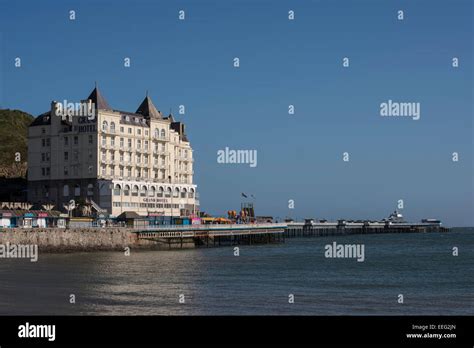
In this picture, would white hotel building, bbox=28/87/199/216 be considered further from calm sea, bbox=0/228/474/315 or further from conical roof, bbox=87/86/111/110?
calm sea, bbox=0/228/474/315

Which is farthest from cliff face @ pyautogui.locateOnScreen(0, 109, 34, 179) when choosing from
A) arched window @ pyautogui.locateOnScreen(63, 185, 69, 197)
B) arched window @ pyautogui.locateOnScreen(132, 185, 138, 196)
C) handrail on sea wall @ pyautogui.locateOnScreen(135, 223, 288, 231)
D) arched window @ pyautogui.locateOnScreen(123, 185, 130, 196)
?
handrail on sea wall @ pyautogui.locateOnScreen(135, 223, 288, 231)

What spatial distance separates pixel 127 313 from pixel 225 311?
4542mm

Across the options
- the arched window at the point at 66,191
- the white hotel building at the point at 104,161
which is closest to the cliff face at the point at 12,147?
the white hotel building at the point at 104,161

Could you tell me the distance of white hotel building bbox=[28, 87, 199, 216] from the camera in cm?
10600

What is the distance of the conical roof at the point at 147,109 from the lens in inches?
4715

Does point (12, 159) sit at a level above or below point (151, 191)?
above

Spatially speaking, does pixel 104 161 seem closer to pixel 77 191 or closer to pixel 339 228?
pixel 77 191

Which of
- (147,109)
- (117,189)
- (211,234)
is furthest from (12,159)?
(211,234)

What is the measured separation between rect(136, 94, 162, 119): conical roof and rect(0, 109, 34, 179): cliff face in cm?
2119

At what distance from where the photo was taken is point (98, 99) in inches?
4281

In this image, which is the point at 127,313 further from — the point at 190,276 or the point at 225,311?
the point at 190,276

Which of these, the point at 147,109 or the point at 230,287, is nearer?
the point at 230,287

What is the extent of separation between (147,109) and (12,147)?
56.9m
